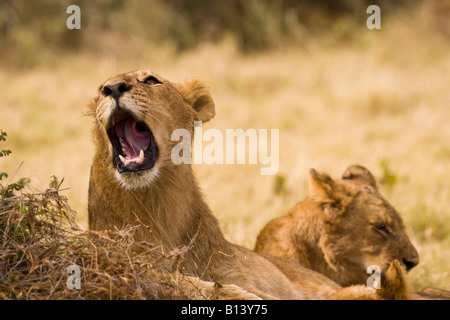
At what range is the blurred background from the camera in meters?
8.42

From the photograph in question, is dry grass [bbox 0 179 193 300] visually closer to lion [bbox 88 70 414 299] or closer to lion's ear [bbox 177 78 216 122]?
lion [bbox 88 70 414 299]

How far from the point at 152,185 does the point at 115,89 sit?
1.96 feet

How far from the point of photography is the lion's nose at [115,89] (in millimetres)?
4074

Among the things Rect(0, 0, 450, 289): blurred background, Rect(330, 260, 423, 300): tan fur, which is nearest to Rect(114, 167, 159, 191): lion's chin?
Rect(0, 0, 450, 289): blurred background

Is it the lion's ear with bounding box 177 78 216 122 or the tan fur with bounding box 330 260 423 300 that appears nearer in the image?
the tan fur with bounding box 330 260 423 300

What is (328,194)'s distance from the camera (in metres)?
5.74

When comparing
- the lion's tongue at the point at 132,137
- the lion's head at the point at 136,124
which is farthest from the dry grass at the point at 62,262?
the lion's tongue at the point at 132,137

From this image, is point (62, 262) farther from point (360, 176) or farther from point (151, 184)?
point (360, 176)

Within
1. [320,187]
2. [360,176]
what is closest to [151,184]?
[320,187]

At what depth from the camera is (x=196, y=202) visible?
14.5 ft

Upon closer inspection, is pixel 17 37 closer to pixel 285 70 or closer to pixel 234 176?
pixel 285 70

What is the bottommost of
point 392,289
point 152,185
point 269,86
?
point 392,289

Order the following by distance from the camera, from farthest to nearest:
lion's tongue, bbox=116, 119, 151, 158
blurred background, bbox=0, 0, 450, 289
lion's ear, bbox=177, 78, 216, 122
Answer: blurred background, bbox=0, 0, 450, 289 → lion's ear, bbox=177, 78, 216, 122 → lion's tongue, bbox=116, 119, 151, 158
